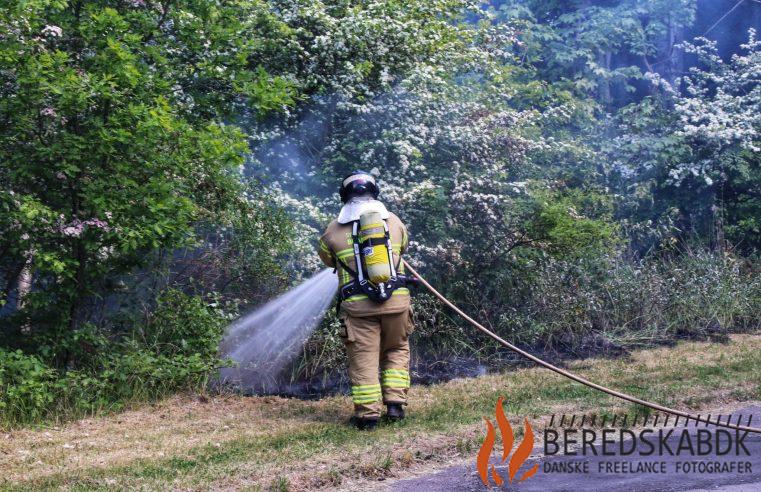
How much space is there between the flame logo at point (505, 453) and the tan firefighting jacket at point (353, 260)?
1243 millimetres

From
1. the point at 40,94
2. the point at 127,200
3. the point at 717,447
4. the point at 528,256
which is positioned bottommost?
the point at 717,447

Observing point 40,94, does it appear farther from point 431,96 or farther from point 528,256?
point 528,256

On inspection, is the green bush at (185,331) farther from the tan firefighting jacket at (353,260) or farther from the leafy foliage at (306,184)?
the tan firefighting jacket at (353,260)

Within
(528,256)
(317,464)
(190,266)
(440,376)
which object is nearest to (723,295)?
(528,256)

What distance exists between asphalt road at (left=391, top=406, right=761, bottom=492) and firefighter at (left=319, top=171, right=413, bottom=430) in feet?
4.22

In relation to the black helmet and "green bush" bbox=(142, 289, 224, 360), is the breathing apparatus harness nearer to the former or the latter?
the black helmet

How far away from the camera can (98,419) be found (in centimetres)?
739

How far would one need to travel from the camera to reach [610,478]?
544cm

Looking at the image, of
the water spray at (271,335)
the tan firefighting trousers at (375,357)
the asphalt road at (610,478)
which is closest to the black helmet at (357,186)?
the tan firefighting trousers at (375,357)

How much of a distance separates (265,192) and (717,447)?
16.7 feet

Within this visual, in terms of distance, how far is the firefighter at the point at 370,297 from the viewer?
6.82m

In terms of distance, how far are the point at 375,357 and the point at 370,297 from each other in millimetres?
475

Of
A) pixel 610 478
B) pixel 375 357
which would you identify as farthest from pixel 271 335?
pixel 610 478

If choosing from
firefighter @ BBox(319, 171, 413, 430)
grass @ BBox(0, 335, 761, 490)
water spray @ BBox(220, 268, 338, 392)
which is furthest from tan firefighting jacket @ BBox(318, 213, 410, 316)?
water spray @ BBox(220, 268, 338, 392)
